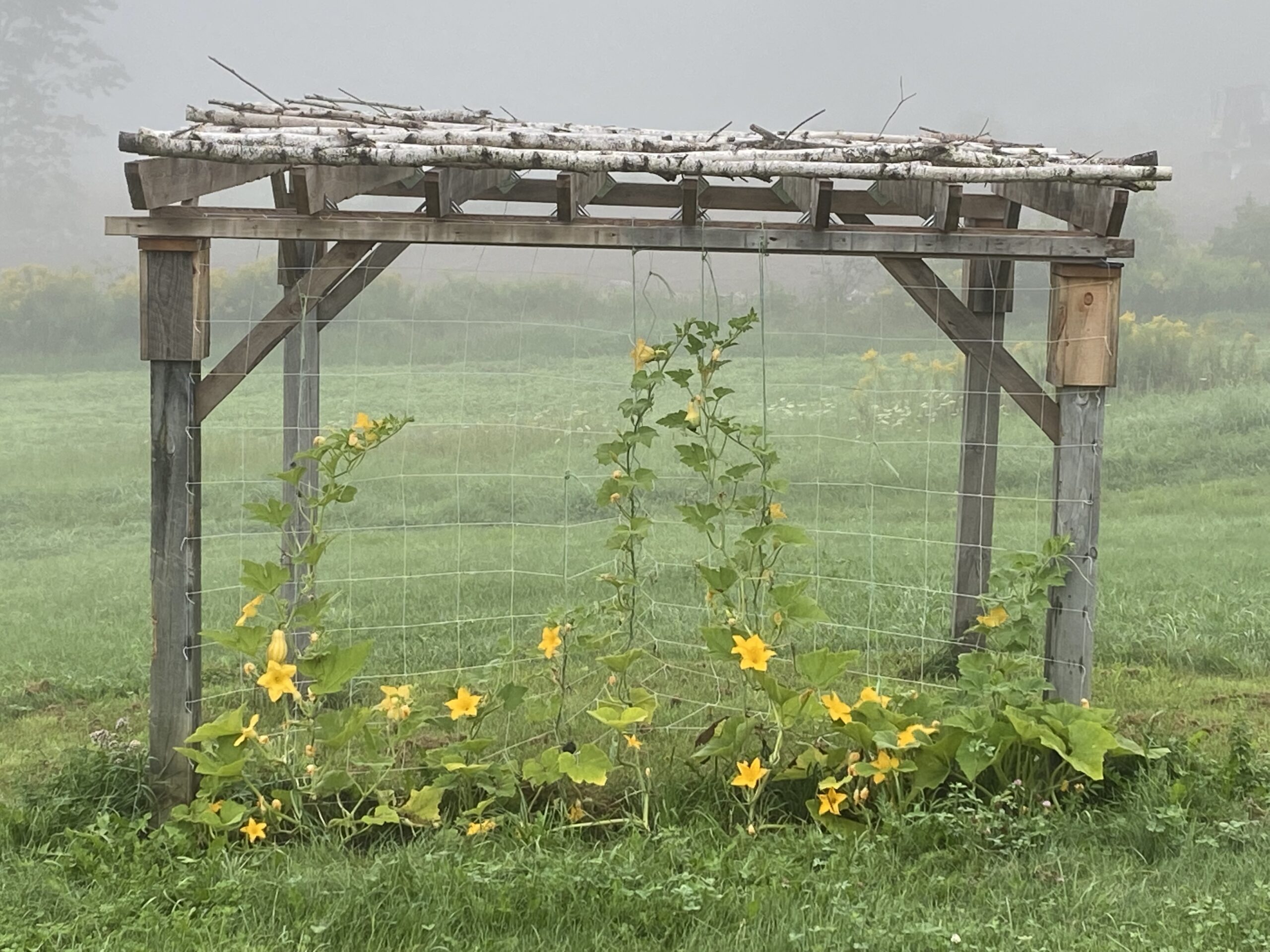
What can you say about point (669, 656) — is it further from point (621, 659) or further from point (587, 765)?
point (587, 765)

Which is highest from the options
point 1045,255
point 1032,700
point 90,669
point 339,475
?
point 1045,255

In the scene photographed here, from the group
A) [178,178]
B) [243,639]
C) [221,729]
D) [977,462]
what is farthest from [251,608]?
[977,462]

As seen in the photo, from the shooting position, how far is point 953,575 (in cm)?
614

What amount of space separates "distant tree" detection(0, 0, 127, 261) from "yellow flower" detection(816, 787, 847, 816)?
30208 millimetres

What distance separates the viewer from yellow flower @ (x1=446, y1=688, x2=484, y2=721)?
13.8 ft

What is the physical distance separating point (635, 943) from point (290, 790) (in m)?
1.43

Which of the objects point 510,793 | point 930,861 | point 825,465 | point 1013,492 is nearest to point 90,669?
point 510,793

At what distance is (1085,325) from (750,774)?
2009 mm

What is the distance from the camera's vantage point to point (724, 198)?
589cm

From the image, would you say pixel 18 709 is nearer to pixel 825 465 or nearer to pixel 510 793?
pixel 510 793

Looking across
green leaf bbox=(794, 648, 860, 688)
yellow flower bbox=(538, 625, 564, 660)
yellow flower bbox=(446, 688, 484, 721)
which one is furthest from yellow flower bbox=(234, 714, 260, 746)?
green leaf bbox=(794, 648, 860, 688)

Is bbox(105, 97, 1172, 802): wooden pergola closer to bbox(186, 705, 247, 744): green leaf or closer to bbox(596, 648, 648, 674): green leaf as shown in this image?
bbox(186, 705, 247, 744): green leaf

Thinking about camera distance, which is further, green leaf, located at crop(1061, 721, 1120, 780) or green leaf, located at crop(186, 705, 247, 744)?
green leaf, located at crop(1061, 721, 1120, 780)

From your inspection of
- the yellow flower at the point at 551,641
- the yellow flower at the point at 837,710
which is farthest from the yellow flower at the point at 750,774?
the yellow flower at the point at 551,641
